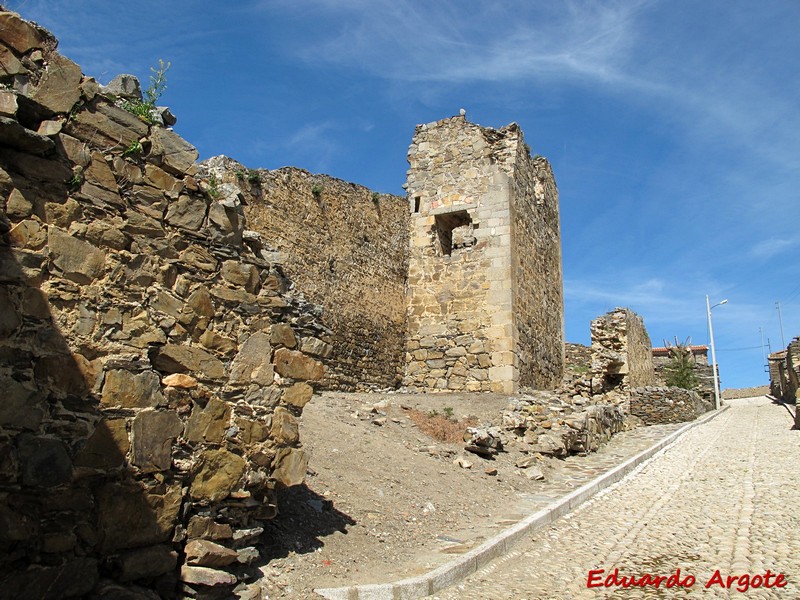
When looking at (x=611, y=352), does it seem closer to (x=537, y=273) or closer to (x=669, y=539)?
(x=537, y=273)

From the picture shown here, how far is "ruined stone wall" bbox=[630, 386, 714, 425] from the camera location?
20.3 meters

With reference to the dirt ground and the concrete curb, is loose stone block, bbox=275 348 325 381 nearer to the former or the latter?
the dirt ground

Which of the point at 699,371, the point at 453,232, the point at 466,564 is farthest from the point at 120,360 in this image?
the point at 699,371

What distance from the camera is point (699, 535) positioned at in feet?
21.6

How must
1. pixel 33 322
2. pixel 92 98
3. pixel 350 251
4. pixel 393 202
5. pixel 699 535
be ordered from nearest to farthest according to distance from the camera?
1. pixel 33 322
2. pixel 92 98
3. pixel 699 535
4. pixel 350 251
5. pixel 393 202

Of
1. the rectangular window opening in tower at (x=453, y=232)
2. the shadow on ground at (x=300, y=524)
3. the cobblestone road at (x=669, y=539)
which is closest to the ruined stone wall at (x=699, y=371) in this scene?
the rectangular window opening in tower at (x=453, y=232)

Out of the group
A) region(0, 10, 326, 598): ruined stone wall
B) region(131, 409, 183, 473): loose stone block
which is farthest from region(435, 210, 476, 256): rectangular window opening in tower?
region(131, 409, 183, 473): loose stone block

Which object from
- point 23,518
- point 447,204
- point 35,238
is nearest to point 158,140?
point 35,238

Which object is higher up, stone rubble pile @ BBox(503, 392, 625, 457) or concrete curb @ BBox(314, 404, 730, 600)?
stone rubble pile @ BBox(503, 392, 625, 457)

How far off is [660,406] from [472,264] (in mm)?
9913

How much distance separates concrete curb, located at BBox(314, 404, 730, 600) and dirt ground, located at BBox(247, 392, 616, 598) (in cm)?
20

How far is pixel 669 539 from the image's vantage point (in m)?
6.46

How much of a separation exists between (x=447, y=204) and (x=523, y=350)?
363 centimetres

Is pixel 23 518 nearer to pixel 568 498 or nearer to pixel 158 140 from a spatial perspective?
pixel 158 140
